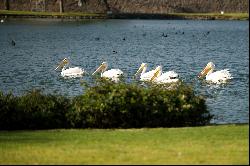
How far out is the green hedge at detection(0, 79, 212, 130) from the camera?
1653 centimetres

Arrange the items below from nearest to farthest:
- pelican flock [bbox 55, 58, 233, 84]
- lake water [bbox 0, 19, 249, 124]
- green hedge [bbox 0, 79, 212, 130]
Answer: green hedge [bbox 0, 79, 212, 130] → lake water [bbox 0, 19, 249, 124] → pelican flock [bbox 55, 58, 233, 84]

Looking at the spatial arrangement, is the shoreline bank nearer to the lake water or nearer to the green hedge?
the lake water

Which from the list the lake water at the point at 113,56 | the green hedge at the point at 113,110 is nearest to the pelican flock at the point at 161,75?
the lake water at the point at 113,56

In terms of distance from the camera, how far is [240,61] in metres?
52.4

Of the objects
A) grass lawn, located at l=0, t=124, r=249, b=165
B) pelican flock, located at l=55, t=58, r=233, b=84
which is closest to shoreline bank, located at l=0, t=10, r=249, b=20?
pelican flock, located at l=55, t=58, r=233, b=84

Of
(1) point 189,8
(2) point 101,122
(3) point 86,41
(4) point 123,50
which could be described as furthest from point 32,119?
(1) point 189,8

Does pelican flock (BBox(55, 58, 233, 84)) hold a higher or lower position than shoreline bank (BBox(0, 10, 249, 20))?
higher

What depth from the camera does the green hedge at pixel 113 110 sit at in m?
16.5

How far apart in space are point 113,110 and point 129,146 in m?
4.02

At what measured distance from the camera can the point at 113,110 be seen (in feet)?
54.0

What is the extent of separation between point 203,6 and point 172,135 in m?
134

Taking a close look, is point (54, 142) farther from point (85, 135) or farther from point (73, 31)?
point (73, 31)

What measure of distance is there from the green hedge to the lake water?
3400mm

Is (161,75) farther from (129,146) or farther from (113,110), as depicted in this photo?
(129,146)
